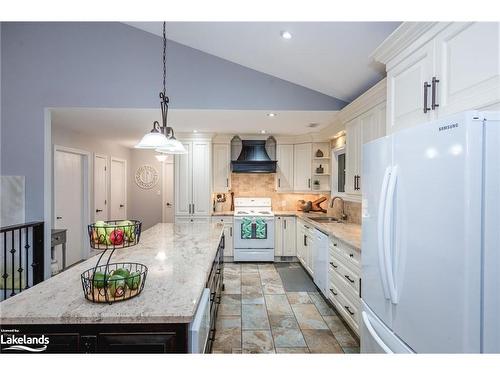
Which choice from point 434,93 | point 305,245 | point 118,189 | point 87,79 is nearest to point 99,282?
point 434,93

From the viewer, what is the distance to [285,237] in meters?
5.09

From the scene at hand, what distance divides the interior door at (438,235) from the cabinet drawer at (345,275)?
101cm

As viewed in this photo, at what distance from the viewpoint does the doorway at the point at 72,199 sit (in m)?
4.50

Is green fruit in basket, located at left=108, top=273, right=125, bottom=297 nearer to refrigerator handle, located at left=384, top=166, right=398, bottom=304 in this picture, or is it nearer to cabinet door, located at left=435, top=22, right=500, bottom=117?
refrigerator handle, located at left=384, top=166, right=398, bottom=304

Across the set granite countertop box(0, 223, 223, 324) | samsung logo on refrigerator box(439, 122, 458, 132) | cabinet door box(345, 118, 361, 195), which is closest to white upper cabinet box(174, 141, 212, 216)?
cabinet door box(345, 118, 361, 195)

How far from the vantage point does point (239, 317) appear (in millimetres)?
2934

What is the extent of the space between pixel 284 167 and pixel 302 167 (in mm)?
337

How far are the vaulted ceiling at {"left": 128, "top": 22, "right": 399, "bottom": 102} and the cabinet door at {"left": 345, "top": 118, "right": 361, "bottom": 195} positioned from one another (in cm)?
42

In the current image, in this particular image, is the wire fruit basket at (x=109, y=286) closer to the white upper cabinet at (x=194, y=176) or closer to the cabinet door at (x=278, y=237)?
the white upper cabinet at (x=194, y=176)

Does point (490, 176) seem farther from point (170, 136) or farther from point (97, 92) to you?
point (97, 92)

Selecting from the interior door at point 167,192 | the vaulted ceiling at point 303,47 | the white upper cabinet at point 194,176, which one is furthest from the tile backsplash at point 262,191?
the vaulted ceiling at point 303,47

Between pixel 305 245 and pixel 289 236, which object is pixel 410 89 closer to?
pixel 305 245

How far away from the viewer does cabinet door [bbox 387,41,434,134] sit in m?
1.58
